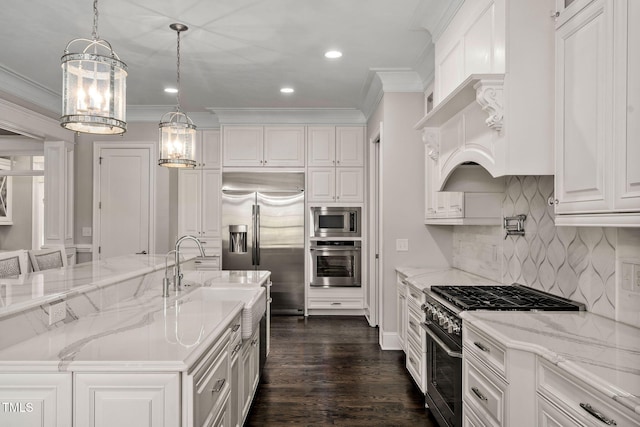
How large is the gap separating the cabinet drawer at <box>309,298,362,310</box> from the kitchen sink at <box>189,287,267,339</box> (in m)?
2.71

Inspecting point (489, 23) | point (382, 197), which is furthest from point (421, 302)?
point (489, 23)

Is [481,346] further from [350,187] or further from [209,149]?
[209,149]

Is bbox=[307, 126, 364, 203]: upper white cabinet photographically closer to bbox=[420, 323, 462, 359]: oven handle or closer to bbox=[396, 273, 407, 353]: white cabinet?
bbox=[396, 273, 407, 353]: white cabinet

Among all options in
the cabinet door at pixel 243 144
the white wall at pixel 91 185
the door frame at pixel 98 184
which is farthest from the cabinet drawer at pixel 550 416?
the door frame at pixel 98 184

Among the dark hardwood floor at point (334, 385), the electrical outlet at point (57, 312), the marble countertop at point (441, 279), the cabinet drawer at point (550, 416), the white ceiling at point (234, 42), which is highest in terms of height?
the white ceiling at point (234, 42)

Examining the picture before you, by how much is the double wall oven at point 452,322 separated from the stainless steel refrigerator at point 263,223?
2903 mm

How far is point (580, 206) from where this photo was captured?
169 cm

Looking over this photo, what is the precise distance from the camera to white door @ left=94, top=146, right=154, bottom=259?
18.6ft

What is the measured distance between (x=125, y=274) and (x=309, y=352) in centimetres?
217

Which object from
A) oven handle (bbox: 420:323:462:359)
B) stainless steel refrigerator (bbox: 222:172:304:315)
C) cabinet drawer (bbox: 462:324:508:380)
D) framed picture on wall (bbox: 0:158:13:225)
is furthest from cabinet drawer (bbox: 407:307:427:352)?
framed picture on wall (bbox: 0:158:13:225)

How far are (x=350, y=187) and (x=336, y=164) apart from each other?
36cm

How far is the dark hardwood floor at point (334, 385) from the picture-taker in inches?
111

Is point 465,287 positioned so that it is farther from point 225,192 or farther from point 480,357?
point 225,192

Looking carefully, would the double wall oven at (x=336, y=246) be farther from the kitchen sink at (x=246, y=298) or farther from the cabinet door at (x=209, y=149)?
the kitchen sink at (x=246, y=298)
